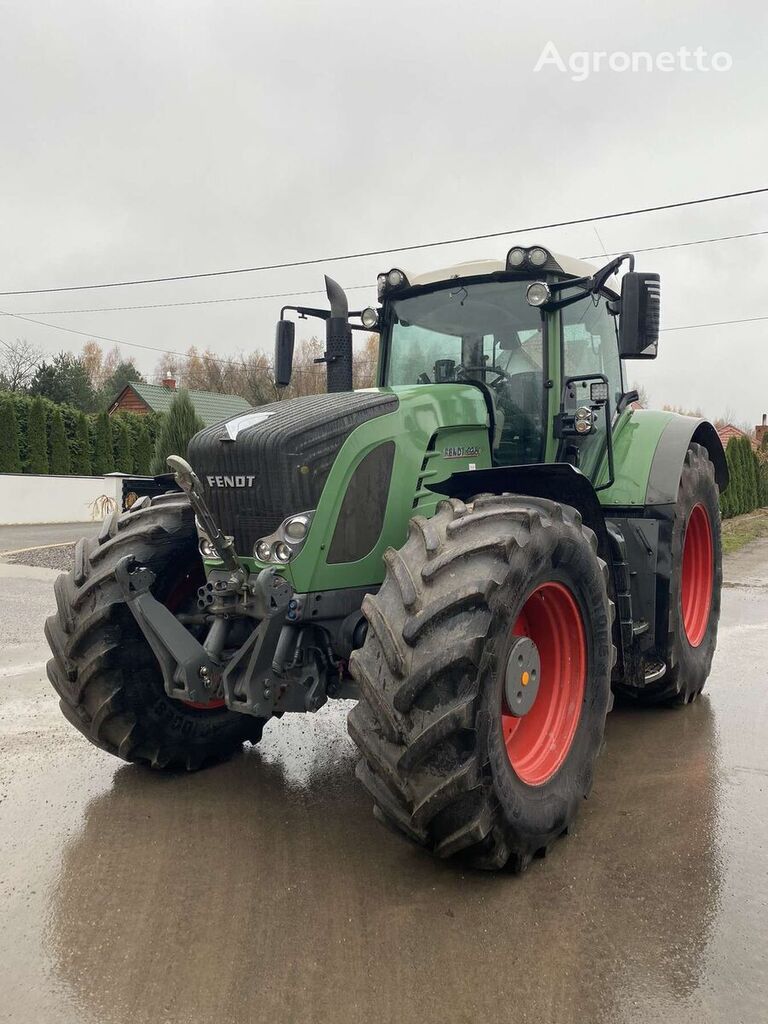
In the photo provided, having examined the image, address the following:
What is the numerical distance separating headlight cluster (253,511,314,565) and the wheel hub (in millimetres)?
925

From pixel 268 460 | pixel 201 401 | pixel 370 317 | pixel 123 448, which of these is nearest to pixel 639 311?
pixel 370 317

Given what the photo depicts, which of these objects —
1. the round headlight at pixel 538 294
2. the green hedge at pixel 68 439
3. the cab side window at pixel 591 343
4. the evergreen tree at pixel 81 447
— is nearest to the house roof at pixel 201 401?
the green hedge at pixel 68 439

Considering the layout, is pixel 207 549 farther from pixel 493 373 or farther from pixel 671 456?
pixel 671 456

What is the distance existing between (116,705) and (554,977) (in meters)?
2.20

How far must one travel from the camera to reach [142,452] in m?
26.4

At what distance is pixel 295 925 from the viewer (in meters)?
2.65

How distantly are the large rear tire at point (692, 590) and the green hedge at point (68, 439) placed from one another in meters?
21.7

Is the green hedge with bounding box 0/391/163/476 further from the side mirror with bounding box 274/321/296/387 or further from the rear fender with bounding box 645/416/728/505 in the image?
the rear fender with bounding box 645/416/728/505

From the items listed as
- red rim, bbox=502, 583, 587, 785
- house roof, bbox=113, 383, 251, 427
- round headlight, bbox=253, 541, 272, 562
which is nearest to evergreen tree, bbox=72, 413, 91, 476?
house roof, bbox=113, 383, 251, 427

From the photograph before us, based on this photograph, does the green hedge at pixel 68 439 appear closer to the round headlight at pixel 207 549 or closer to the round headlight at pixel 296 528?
the round headlight at pixel 207 549

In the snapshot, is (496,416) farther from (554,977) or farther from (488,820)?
(554,977)

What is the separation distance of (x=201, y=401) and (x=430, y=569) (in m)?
35.6

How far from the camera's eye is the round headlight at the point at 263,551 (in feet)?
10.3

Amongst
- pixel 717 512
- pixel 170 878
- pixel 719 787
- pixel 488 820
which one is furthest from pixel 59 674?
pixel 717 512
